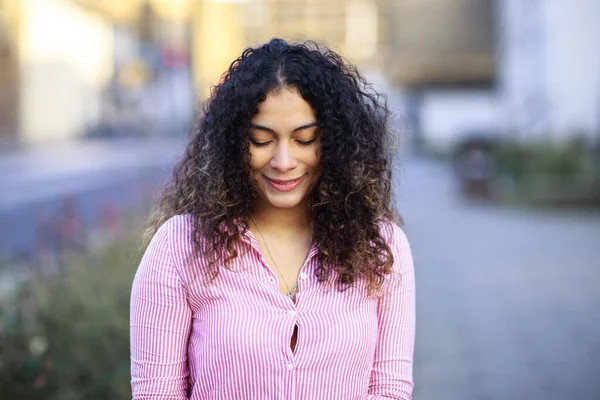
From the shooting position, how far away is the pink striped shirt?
76.2 inches

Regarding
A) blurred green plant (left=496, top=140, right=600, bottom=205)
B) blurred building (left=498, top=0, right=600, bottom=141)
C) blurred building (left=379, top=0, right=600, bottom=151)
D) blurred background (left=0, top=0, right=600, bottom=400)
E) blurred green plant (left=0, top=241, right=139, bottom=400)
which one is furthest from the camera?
blurred building (left=379, top=0, right=600, bottom=151)

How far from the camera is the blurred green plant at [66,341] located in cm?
362

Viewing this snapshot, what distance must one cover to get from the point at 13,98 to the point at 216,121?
39035mm

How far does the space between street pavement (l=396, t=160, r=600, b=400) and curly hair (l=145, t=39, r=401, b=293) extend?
445mm

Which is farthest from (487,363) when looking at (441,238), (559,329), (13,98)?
(13,98)

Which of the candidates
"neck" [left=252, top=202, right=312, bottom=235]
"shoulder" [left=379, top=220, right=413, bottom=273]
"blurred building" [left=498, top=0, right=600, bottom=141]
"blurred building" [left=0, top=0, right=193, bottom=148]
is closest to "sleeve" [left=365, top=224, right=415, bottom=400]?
"shoulder" [left=379, top=220, right=413, bottom=273]

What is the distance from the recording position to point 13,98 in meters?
38.7

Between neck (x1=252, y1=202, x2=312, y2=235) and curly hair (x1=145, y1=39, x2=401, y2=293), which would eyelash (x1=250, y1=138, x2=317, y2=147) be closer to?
curly hair (x1=145, y1=39, x2=401, y2=293)

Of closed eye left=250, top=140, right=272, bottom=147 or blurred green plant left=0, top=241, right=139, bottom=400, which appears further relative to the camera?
blurred green plant left=0, top=241, right=139, bottom=400

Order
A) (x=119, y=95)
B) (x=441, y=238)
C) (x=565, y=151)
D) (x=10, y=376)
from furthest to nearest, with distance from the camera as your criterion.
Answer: (x=119, y=95), (x=565, y=151), (x=441, y=238), (x=10, y=376)

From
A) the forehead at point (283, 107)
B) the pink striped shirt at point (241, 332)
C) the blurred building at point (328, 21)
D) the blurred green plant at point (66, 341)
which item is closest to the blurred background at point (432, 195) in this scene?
the blurred green plant at point (66, 341)

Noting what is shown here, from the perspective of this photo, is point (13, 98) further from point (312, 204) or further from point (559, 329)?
point (312, 204)

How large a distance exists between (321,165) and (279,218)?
0.18 meters

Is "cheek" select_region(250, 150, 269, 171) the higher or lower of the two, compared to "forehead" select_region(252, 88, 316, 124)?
lower
